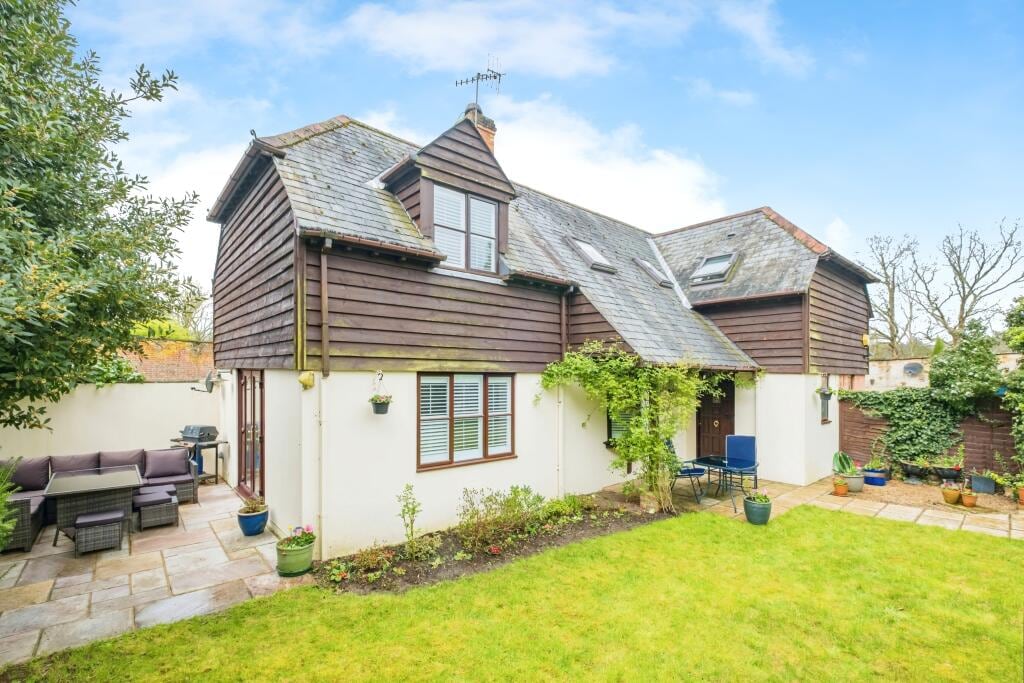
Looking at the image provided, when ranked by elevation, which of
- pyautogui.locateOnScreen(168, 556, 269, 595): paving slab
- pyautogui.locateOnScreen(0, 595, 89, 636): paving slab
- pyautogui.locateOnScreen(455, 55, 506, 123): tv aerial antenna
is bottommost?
pyautogui.locateOnScreen(168, 556, 269, 595): paving slab

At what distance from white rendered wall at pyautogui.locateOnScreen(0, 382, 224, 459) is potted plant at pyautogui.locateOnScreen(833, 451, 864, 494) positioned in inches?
565

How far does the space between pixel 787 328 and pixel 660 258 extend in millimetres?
5108

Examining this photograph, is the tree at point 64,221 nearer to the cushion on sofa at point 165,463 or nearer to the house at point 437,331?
the house at point 437,331

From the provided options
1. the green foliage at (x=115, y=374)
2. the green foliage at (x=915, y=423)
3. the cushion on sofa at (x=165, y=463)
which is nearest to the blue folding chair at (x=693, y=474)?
the green foliage at (x=915, y=423)

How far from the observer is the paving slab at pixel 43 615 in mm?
4328

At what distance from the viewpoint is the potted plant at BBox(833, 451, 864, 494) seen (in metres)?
9.72

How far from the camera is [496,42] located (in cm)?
1010

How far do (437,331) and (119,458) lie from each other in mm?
6763

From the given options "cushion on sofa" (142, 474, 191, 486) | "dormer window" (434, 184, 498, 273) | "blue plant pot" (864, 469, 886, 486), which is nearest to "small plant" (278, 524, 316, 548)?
"dormer window" (434, 184, 498, 273)

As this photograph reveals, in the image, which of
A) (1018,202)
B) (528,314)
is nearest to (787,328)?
(528,314)

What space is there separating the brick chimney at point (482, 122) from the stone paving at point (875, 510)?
9.07 metres

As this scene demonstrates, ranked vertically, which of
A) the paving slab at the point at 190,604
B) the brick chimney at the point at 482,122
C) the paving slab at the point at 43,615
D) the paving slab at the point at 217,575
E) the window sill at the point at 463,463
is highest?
the brick chimney at the point at 482,122

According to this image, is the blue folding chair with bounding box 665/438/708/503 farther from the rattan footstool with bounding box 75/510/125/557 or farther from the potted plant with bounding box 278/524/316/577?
the rattan footstool with bounding box 75/510/125/557

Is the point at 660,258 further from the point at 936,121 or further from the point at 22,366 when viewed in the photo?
the point at 22,366
